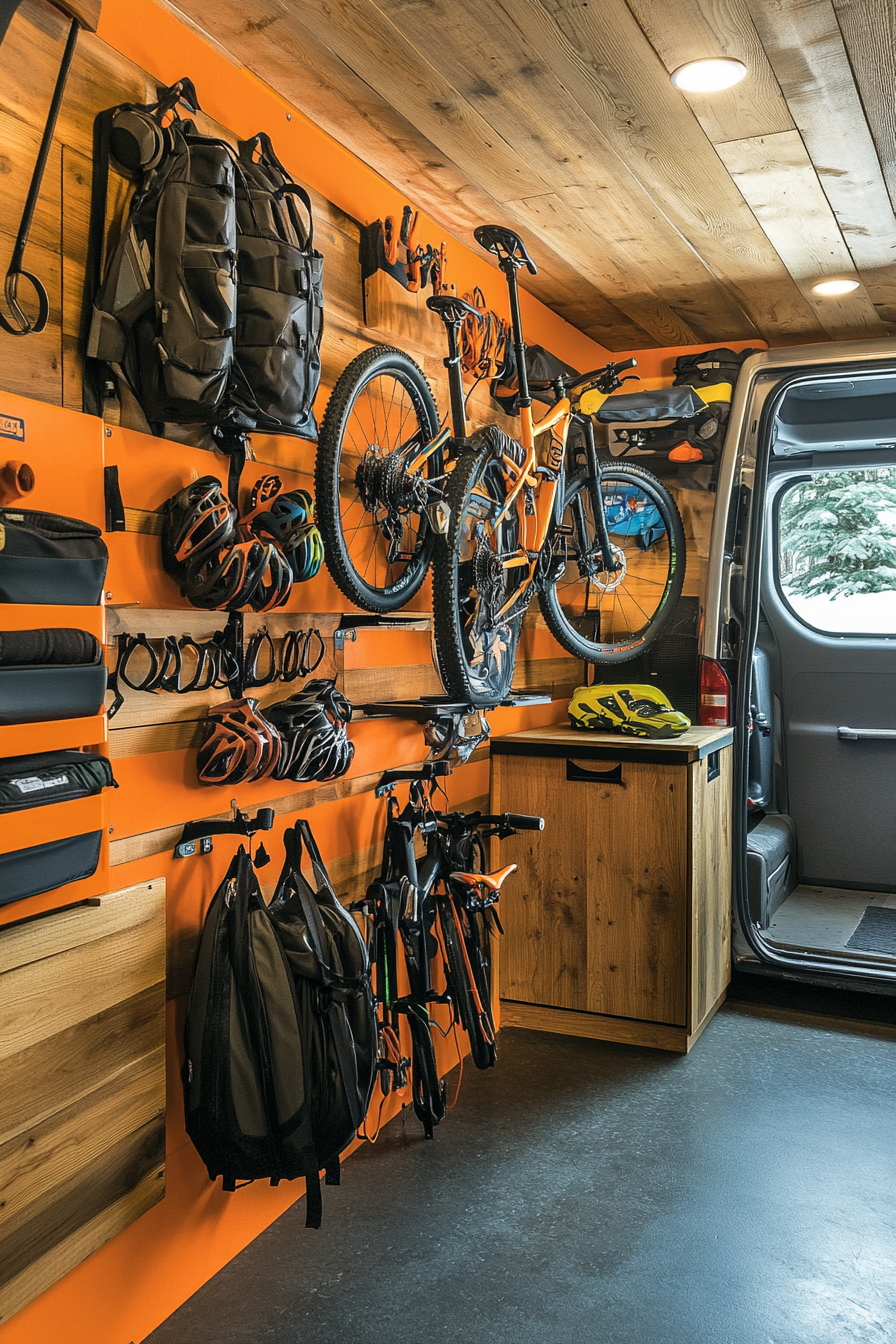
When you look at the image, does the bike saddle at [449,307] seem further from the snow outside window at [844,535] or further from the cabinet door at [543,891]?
the snow outside window at [844,535]

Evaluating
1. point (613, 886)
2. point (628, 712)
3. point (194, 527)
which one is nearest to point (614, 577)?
point (628, 712)

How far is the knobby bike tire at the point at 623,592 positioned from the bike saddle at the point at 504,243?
76 centimetres

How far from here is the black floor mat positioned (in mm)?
3508

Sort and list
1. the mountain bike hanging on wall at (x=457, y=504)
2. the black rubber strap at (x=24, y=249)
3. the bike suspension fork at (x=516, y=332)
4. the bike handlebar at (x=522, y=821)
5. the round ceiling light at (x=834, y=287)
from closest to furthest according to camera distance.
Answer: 1. the black rubber strap at (x=24, y=249)
2. the mountain bike hanging on wall at (x=457, y=504)
3. the bike handlebar at (x=522, y=821)
4. the bike suspension fork at (x=516, y=332)
5. the round ceiling light at (x=834, y=287)

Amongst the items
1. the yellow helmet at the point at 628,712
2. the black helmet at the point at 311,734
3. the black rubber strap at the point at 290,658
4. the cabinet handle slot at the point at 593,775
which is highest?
the black rubber strap at the point at 290,658

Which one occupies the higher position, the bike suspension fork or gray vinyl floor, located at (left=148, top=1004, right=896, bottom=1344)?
the bike suspension fork

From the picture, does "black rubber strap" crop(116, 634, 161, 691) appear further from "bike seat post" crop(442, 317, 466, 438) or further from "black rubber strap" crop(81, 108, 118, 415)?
"bike seat post" crop(442, 317, 466, 438)

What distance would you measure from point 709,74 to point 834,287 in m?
1.53

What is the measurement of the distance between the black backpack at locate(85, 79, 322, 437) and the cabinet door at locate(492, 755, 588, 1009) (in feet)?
5.85

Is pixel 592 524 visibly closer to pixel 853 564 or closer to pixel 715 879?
pixel 715 879

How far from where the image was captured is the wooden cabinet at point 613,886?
301 centimetres

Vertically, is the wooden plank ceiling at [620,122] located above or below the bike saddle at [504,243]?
above

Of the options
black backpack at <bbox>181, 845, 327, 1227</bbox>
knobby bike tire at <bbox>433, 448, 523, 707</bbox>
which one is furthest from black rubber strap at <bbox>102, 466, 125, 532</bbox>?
knobby bike tire at <bbox>433, 448, 523, 707</bbox>

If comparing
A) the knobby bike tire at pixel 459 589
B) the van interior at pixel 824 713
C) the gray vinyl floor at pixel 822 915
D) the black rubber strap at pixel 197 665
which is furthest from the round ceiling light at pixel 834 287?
the black rubber strap at pixel 197 665
